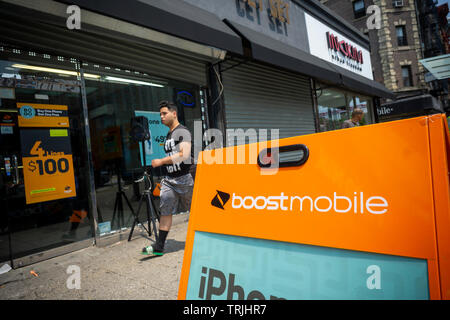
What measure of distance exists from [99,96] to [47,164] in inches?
58.9

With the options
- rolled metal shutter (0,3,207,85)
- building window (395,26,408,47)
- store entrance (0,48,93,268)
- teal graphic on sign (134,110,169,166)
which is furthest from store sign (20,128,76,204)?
building window (395,26,408,47)

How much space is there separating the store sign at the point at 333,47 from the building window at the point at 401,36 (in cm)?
1676

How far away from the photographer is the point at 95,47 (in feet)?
14.8

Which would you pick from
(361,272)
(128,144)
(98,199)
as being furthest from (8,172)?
(361,272)

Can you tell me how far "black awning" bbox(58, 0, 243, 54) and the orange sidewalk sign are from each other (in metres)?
2.80

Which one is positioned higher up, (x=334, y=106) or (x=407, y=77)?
(x=407, y=77)

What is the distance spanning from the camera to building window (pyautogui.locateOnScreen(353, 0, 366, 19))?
85.6 feet

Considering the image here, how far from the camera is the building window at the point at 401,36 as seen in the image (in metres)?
25.6

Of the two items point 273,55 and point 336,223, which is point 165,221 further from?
point 273,55

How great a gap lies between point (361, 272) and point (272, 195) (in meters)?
0.40

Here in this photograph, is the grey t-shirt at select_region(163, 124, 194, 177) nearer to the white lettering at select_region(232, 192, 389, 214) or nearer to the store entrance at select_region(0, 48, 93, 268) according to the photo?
the store entrance at select_region(0, 48, 93, 268)

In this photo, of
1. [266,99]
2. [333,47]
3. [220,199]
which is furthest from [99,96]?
[333,47]

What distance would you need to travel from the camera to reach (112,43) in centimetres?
464

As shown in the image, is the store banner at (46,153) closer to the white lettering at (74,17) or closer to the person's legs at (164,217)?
the white lettering at (74,17)
